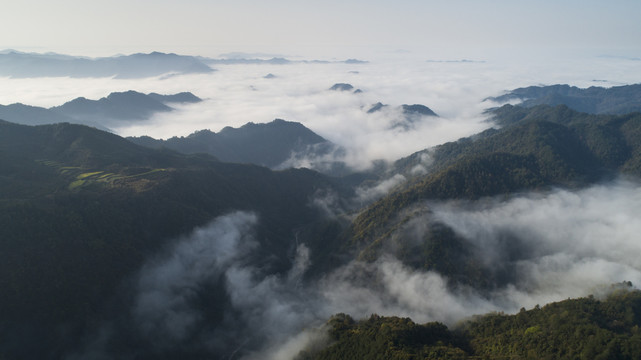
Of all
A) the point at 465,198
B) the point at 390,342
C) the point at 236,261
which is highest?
the point at 465,198

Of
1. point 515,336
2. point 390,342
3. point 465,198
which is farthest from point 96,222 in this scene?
point 465,198

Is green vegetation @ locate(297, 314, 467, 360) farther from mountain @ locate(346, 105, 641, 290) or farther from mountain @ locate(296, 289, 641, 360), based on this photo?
mountain @ locate(346, 105, 641, 290)

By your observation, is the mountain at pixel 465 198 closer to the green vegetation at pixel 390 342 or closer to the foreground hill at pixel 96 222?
the foreground hill at pixel 96 222

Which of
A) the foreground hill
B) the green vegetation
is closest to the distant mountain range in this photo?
the green vegetation

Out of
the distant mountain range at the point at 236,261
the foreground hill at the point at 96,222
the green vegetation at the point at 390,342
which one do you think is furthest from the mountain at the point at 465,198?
the green vegetation at the point at 390,342

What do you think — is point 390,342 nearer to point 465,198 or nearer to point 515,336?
point 515,336

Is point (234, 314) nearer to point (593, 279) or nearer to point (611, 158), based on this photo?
point (593, 279)
